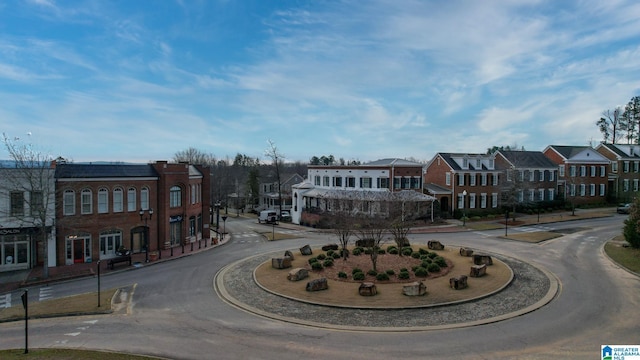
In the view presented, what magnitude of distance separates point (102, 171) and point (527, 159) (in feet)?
186

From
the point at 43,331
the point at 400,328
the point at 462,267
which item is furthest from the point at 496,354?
the point at 43,331

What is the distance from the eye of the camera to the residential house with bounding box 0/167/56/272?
88.5 feet

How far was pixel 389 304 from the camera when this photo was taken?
1847cm

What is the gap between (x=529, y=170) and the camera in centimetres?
5738

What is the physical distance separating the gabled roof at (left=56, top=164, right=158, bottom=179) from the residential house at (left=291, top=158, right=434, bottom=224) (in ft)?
66.3

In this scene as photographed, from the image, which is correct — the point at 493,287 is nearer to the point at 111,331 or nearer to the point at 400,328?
the point at 400,328

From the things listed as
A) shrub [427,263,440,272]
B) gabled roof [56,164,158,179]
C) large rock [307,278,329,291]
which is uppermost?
gabled roof [56,164,158,179]

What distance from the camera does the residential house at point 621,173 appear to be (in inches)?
2527

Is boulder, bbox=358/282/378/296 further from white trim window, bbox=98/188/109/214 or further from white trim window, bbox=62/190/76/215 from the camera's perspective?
white trim window, bbox=62/190/76/215

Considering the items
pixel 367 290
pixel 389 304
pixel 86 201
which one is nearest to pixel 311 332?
pixel 389 304

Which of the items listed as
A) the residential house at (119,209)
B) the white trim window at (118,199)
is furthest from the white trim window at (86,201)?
the white trim window at (118,199)

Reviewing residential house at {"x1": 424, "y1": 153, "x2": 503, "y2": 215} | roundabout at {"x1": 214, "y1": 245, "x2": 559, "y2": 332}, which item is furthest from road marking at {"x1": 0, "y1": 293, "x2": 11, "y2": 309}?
residential house at {"x1": 424, "y1": 153, "x2": 503, "y2": 215}

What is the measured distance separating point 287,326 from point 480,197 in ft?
141

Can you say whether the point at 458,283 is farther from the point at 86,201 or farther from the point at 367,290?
the point at 86,201
